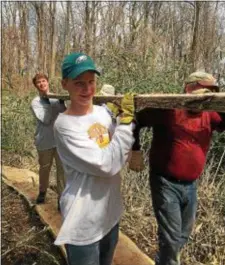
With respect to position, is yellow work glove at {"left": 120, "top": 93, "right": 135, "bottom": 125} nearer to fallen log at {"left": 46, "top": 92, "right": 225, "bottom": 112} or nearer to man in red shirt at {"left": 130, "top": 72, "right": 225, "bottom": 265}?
fallen log at {"left": 46, "top": 92, "right": 225, "bottom": 112}

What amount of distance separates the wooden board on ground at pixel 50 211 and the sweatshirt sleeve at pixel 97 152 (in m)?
1.69

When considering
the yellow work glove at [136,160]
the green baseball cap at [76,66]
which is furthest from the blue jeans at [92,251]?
the green baseball cap at [76,66]

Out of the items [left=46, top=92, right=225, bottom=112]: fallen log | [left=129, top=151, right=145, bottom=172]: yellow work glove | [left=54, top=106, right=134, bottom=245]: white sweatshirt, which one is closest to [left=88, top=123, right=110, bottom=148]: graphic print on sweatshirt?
[left=54, top=106, right=134, bottom=245]: white sweatshirt

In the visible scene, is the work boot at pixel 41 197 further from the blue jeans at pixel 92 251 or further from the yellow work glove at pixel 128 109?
the yellow work glove at pixel 128 109

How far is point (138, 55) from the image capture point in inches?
252

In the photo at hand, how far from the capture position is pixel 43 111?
440cm

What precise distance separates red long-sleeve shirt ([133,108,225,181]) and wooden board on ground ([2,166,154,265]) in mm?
1114

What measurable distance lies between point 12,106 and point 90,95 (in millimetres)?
6700

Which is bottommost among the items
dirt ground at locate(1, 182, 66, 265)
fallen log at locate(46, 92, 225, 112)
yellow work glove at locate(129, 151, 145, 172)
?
dirt ground at locate(1, 182, 66, 265)

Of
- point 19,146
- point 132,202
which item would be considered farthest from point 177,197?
point 19,146

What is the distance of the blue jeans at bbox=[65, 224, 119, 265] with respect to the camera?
1.98 m

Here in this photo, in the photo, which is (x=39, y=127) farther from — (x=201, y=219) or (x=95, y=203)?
(x=95, y=203)

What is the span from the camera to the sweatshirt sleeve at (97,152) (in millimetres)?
1844

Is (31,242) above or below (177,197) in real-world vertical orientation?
below
